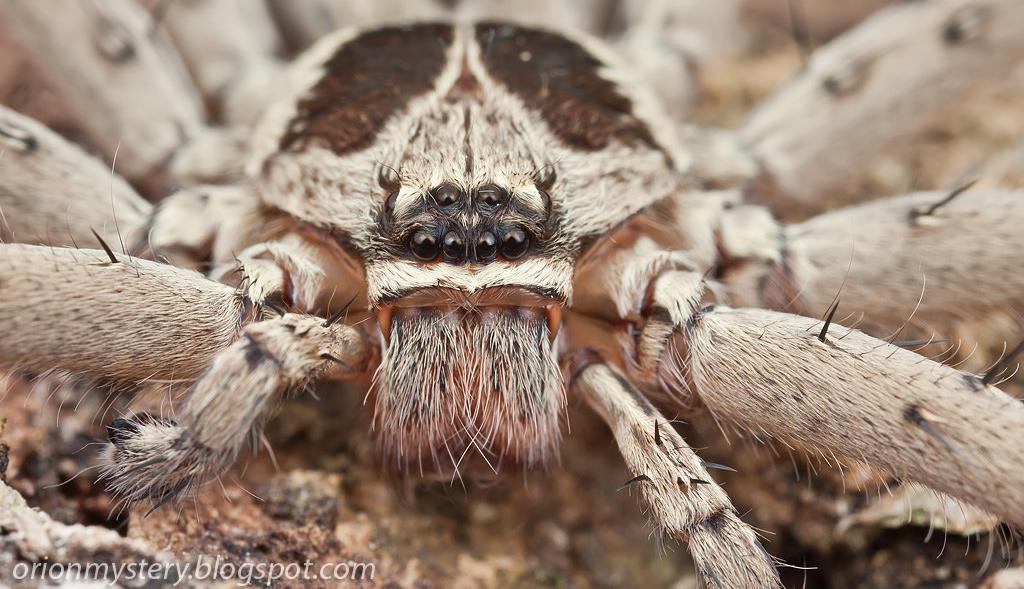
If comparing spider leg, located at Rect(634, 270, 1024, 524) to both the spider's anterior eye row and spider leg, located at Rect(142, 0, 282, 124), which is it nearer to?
the spider's anterior eye row

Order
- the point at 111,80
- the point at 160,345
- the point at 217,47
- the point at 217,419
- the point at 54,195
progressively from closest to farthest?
the point at 217,419 → the point at 160,345 → the point at 54,195 → the point at 111,80 → the point at 217,47

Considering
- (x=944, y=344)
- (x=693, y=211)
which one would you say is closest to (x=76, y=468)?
(x=693, y=211)

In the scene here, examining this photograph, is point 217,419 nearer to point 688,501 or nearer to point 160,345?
point 160,345

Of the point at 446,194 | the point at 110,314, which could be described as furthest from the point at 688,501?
the point at 110,314

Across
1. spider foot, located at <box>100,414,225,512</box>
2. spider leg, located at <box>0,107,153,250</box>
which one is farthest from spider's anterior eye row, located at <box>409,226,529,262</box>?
spider leg, located at <box>0,107,153,250</box>

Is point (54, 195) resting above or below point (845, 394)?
above

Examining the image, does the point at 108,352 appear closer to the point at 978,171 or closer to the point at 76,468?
the point at 76,468
